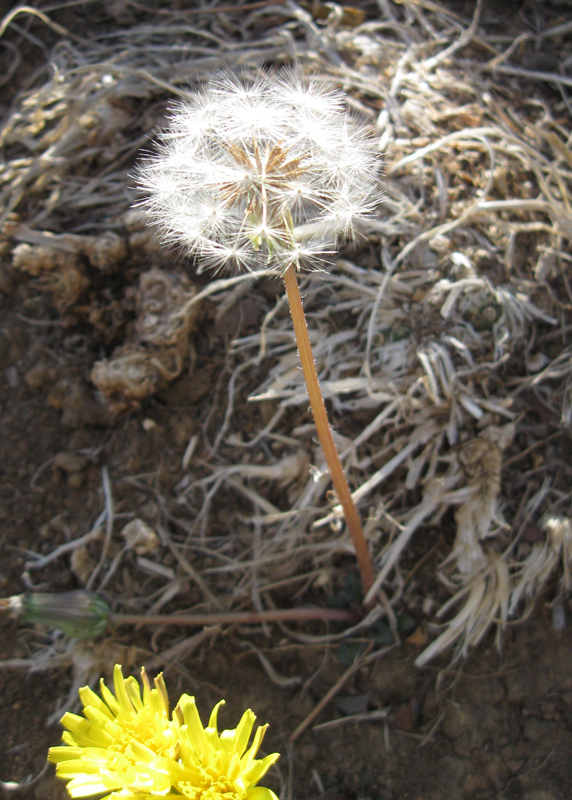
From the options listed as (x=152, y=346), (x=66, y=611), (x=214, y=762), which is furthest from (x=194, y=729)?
(x=152, y=346)

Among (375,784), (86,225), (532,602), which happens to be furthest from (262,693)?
(86,225)

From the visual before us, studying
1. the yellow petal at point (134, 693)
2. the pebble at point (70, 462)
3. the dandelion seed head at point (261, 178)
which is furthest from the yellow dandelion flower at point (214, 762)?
the pebble at point (70, 462)

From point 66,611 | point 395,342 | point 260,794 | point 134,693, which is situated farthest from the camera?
point 395,342

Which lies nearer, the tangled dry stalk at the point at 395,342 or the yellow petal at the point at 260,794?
the yellow petal at the point at 260,794

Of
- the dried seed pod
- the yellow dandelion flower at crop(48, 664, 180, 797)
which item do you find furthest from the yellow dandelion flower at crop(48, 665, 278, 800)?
the dried seed pod

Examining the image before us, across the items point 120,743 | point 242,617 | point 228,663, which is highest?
point 120,743

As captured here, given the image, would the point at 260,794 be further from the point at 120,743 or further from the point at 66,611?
the point at 66,611

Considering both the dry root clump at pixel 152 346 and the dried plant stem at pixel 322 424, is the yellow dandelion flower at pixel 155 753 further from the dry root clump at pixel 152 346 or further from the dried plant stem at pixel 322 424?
the dry root clump at pixel 152 346
